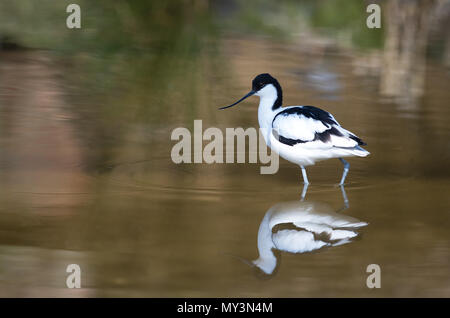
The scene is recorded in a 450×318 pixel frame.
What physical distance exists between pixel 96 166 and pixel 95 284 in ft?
8.41

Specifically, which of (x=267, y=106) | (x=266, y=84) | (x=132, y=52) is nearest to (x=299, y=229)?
(x=267, y=106)

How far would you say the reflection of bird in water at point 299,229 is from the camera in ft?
17.0

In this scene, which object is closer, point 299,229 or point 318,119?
point 299,229

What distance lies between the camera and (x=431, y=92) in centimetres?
1068

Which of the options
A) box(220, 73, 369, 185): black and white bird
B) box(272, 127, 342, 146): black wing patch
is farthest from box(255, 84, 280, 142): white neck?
box(272, 127, 342, 146): black wing patch

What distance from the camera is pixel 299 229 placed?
557 centimetres

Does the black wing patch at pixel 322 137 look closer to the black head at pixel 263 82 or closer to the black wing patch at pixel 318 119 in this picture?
the black wing patch at pixel 318 119

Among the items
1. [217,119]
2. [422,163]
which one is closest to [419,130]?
[422,163]

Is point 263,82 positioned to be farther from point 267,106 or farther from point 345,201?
point 345,201

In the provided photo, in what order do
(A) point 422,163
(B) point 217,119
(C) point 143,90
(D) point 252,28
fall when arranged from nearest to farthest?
(A) point 422,163 → (B) point 217,119 → (C) point 143,90 → (D) point 252,28

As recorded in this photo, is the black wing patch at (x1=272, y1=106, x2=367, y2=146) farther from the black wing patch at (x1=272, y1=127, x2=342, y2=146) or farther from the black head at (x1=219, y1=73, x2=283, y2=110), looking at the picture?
the black head at (x1=219, y1=73, x2=283, y2=110)

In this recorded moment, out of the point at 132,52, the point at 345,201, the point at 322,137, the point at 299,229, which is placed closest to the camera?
the point at 299,229

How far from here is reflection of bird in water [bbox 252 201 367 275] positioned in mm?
5168

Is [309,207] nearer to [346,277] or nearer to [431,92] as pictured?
[346,277]
